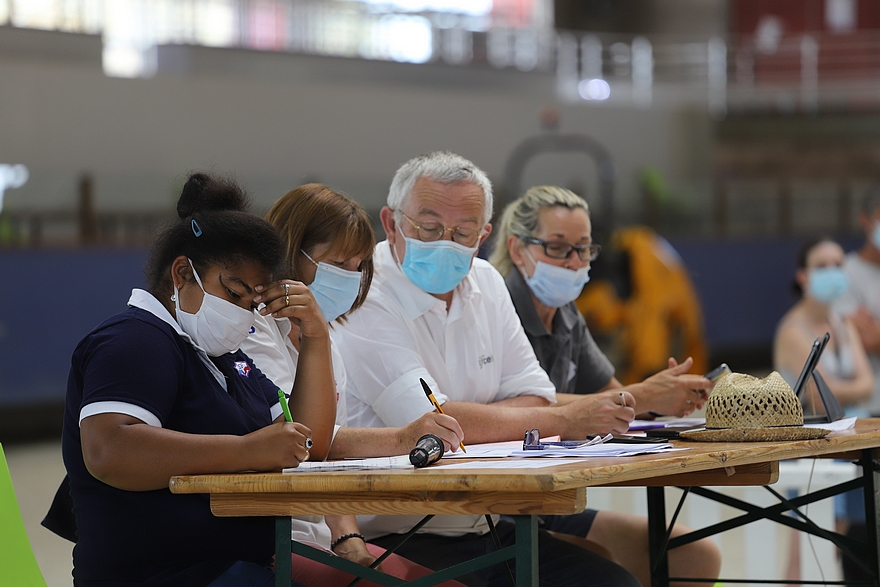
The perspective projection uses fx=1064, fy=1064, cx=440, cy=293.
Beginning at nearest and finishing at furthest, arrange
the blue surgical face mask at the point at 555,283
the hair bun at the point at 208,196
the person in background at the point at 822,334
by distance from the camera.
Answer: the hair bun at the point at 208,196
the blue surgical face mask at the point at 555,283
the person in background at the point at 822,334

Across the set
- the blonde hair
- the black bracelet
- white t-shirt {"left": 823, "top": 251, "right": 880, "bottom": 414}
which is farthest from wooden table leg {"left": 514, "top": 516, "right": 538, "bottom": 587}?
white t-shirt {"left": 823, "top": 251, "right": 880, "bottom": 414}

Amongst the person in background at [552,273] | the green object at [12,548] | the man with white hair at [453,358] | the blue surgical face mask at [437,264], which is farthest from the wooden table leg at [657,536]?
the green object at [12,548]

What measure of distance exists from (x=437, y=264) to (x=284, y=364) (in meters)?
0.53

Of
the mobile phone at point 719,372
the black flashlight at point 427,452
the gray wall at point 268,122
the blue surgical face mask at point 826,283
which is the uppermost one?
the gray wall at point 268,122

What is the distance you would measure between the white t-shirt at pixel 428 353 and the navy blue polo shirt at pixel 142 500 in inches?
24.6

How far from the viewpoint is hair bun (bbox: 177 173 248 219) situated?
6.87 feet

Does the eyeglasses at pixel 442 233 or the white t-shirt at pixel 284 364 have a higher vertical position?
the eyeglasses at pixel 442 233

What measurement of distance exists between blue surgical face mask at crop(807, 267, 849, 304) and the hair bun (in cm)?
281

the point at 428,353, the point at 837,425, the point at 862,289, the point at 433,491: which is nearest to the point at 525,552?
the point at 433,491

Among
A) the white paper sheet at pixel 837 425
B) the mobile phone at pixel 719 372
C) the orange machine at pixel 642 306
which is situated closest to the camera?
the white paper sheet at pixel 837 425

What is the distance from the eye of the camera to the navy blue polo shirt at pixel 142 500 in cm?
183

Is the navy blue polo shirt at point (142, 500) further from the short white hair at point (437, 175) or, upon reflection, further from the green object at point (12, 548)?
the short white hair at point (437, 175)

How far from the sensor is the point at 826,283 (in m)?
4.25

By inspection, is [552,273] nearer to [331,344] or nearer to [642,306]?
[331,344]
